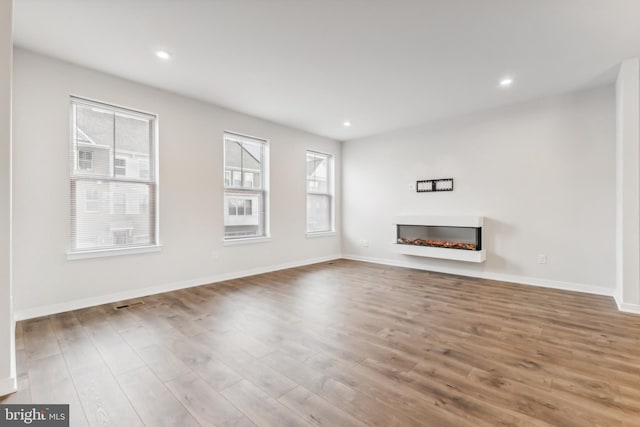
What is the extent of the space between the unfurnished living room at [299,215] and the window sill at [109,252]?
0.02 meters

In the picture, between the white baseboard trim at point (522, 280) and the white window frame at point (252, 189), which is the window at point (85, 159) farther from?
the white baseboard trim at point (522, 280)

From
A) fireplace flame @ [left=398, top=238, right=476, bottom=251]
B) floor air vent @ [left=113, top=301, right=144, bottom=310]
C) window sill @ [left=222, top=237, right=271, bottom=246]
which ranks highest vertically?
window sill @ [left=222, top=237, right=271, bottom=246]

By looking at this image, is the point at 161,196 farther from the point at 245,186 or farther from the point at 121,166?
the point at 245,186

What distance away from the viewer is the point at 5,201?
5.83 ft

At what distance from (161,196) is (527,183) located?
5.31 metres

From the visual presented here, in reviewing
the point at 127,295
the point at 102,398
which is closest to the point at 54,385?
the point at 102,398

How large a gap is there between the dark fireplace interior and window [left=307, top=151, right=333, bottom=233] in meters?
1.73

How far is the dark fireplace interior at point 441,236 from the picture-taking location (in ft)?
15.8

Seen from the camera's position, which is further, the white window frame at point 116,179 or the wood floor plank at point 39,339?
the white window frame at point 116,179

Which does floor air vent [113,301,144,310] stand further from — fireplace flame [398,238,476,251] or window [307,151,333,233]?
fireplace flame [398,238,476,251]

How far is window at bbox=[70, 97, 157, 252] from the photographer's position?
3383 millimetres

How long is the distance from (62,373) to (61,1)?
9.10 ft

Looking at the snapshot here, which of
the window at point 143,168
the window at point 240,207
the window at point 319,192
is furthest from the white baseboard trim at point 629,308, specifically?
the window at point 143,168

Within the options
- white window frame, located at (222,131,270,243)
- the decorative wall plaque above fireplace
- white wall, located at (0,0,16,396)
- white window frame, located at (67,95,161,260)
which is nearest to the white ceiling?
white window frame, located at (67,95,161,260)
